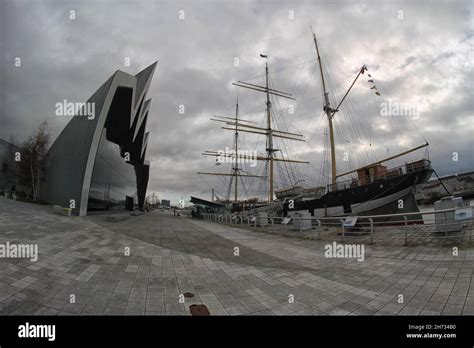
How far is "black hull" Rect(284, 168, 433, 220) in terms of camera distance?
1739 centimetres

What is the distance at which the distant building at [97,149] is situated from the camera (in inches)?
737

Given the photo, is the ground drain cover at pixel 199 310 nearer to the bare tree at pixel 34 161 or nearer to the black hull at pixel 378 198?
the black hull at pixel 378 198

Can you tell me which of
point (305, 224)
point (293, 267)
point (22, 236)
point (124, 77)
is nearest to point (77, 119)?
point (124, 77)

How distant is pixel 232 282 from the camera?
4934 mm

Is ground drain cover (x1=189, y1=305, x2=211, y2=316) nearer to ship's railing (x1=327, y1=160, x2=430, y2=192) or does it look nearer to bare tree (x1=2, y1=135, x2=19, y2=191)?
ship's railing (x1=327, y1=160, x2=430, y2=192)

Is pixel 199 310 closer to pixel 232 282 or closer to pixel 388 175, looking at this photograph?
pixel 232 282

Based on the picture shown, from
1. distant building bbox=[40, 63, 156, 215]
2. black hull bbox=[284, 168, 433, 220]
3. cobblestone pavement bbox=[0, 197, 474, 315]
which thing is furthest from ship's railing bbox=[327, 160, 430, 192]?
distant building bbox=[40, 63, 156, 215]

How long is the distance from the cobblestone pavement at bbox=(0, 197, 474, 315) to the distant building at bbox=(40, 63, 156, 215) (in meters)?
13.4

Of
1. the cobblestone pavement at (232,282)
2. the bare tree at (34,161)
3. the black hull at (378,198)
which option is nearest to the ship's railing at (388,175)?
the black hull at (378,198)

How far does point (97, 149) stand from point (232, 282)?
1942 centimetres

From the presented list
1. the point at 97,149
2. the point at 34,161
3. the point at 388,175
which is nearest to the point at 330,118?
the point at 388,175

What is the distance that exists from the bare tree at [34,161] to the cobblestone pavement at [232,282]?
103 ft
